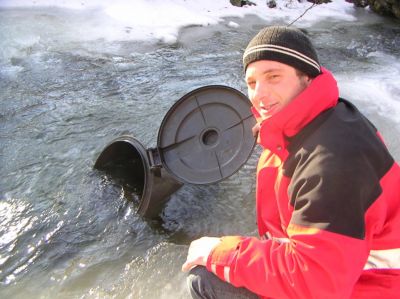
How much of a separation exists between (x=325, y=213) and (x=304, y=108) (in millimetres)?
423

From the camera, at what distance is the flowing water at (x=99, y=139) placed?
2.93 m

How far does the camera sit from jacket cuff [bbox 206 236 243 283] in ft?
5.72

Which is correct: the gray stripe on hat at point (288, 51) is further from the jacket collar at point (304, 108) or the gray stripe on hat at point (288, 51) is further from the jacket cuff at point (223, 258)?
the jacket cuff at point (223, 258)

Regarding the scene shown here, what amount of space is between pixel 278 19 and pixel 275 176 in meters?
8.92

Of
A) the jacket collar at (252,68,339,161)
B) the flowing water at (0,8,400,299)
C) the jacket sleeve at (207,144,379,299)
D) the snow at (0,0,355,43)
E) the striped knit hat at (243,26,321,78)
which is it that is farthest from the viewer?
the snow at (0,0,355,43)

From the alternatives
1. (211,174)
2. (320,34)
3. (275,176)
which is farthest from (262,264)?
(320,34)

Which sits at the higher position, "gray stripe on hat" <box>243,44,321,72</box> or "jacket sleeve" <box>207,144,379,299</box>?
"gray stripe on hat" <box>243,44,321,72</box>

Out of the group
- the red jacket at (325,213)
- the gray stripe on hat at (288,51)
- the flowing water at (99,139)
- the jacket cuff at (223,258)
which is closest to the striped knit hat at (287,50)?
the gray stripe on hat at (288,51)

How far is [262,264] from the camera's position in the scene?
5.41ft

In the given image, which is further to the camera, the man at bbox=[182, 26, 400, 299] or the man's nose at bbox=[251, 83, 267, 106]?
the man's nose at bbox=[251, 83, 267, 106]

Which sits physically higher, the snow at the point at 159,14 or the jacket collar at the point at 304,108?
the jacket collar at the point at 304,108

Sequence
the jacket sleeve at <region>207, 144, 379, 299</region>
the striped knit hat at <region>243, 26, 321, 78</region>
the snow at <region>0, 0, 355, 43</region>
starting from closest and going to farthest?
the jacket sleeve at <region>207, 144, 379, 299</region> < the striped knit hat at <region>243, 26, 321, 78</region> < the snow at <region>0, 0, 355, 43</region>

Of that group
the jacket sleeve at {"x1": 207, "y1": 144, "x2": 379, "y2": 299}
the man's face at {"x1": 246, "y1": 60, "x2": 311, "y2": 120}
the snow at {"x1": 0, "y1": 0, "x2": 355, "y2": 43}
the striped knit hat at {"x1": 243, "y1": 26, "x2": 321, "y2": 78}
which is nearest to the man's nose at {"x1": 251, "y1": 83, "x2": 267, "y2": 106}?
the man's face at {"x1": 246, "y1": 60, "x2": 311, "y2": 120}

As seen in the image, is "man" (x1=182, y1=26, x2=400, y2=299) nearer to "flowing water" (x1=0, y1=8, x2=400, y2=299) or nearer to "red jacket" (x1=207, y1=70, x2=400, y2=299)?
"red jacket" (x1=207, y1=70, x2=400, y2=299)
